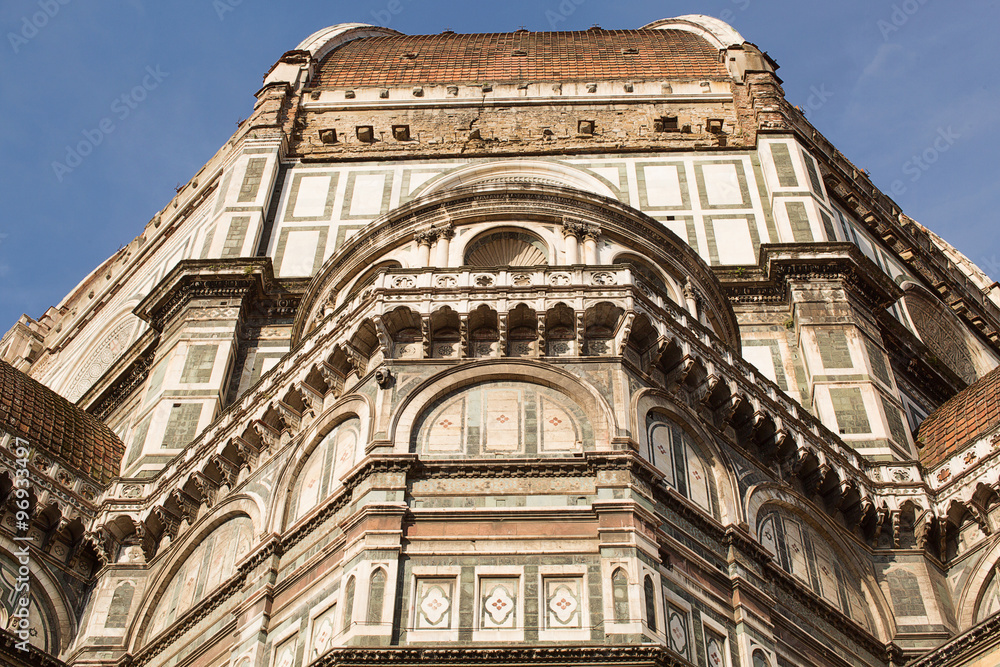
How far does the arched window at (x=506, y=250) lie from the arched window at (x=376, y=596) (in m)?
9.86

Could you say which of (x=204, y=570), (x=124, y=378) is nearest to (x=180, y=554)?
(x=204, y=570)

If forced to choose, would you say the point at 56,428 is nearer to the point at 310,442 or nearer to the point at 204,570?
the point at 204,570

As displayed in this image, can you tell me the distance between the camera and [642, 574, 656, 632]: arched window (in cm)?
1568

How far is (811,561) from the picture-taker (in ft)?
66.8

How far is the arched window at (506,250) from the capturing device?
25094 millimetres

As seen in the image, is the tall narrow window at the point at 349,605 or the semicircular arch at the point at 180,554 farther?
the semicircular arch at the point at 180,554

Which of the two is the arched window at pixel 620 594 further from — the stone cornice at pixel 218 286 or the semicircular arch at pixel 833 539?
the stone cornice at pixel 218 286

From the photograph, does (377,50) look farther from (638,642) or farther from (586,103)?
(638,642)

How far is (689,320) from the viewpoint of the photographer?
71.8 feet

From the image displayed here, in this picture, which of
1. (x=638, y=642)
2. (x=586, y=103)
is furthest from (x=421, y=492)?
(x=586, y=103)

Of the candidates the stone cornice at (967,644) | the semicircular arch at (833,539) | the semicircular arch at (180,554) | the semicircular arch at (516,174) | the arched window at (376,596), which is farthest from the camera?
the semicircular arch at (516,174)

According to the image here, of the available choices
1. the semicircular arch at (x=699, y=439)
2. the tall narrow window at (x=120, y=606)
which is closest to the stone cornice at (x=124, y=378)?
the tall narrow window at (x=120, y=606)

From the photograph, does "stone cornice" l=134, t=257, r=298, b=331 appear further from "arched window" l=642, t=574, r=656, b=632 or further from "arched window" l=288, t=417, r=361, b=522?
"arched window" l=642, t=574, r=656, b=632

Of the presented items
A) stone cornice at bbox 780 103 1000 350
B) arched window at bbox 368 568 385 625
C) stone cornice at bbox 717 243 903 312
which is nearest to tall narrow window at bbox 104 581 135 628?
arched window at bbox 368 568 385 625
